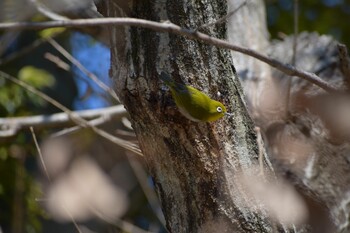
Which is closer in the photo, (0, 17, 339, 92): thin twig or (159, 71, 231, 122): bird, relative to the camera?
(0, 17, 339, 92): thin twig

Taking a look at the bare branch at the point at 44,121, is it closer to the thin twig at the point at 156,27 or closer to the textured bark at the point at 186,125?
the textured bark at the point at 186,125

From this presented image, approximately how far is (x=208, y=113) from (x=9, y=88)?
6.61 ft

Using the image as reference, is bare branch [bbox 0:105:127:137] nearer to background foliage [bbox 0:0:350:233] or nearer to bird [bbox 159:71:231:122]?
background foliage [bbox 0:0:350:233]

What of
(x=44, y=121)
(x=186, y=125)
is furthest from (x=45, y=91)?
(x=186, y=125)

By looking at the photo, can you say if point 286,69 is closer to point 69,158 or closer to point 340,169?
point 340,169

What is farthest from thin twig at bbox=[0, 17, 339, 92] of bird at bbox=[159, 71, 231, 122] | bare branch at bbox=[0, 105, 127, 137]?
bare branch at bbox=[0, 105, 127, 137]

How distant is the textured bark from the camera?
56.5 inches

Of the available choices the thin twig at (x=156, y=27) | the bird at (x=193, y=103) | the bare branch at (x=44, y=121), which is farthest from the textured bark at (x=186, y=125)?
the bare branch at (x=44, y=121)

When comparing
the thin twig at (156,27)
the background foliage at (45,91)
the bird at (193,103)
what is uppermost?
the thin twig at (156,27)

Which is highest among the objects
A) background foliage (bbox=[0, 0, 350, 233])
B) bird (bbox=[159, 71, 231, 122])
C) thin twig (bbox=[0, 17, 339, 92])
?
thin twig (bbox=[0, 17, 339, 92])

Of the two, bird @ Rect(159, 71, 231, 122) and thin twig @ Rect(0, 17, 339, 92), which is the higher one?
thin twig @ Rect(0, 17, 339, 92)

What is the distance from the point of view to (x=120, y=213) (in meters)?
3.13

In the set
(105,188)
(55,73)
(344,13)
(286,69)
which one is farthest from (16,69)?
(286,69)

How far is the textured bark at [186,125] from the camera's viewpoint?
1435 millimetres
